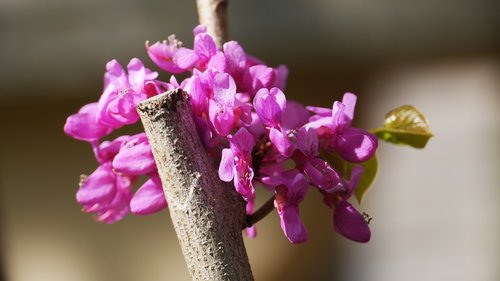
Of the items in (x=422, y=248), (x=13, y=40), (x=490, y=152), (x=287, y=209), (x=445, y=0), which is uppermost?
(x=13, y=40)

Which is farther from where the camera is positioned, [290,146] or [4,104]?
[4,104]

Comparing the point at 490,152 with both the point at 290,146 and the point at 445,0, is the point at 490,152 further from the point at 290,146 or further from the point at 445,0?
the point at 290,146

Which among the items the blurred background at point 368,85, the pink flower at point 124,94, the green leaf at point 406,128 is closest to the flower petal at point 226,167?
the pink flower at point 124,94

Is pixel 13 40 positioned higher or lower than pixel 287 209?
higher

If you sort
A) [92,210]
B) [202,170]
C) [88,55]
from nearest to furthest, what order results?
[202,170] → [92,210] → [88,55]

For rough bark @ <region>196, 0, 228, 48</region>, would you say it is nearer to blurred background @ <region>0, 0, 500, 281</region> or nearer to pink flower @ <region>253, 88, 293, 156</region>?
pink flower @ <region>253, 88, 293, 156</region>

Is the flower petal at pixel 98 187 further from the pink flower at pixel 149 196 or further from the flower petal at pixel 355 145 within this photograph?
the flower petal at pixel 355 145

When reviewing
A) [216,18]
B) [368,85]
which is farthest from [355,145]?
[368,85]

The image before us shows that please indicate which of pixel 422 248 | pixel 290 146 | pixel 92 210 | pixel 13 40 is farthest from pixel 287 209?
pixel 13 40
